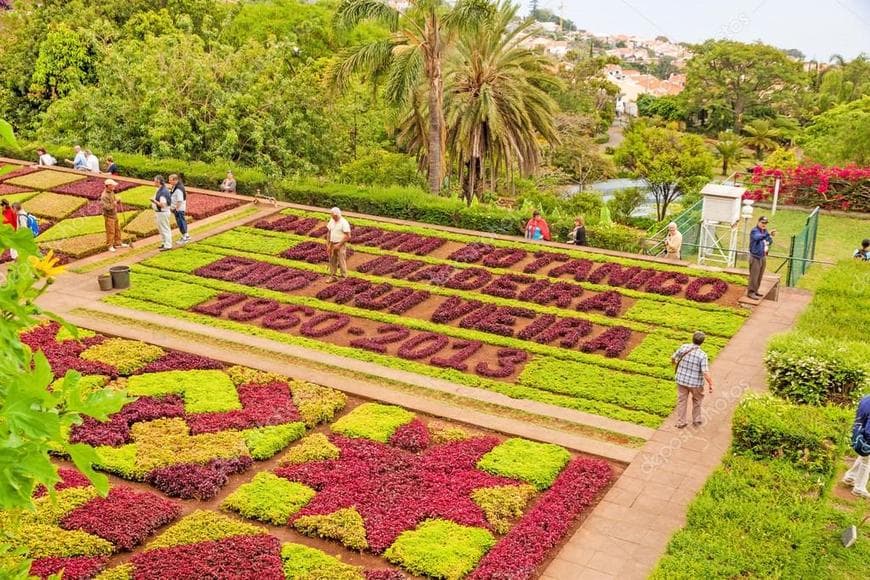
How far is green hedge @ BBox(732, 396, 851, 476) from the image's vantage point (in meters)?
9.90

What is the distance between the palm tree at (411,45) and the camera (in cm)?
2283

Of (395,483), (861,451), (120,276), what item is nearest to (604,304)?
(861,451)

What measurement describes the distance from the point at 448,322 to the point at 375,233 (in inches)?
239

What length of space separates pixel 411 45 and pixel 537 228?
Result: 270 inches

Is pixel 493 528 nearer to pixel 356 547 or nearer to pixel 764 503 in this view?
pixel 356 547

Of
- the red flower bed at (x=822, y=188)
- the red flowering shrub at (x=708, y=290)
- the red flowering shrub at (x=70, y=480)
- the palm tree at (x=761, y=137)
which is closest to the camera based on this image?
the red flowering shrub at (x=70, y=480)

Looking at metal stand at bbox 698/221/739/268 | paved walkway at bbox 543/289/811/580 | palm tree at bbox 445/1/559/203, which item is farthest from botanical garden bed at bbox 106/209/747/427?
palm tree at bbox 445/1/559/203

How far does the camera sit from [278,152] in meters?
31.0

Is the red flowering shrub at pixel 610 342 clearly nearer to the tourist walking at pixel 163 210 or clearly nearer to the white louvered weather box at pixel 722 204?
the white louvered weather box at pixel 722 204

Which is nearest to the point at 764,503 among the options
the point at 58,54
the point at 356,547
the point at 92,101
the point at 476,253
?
the point at 356,547

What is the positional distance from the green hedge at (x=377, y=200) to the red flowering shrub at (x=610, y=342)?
5.60m

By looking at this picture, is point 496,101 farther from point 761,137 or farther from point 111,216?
point 761,137

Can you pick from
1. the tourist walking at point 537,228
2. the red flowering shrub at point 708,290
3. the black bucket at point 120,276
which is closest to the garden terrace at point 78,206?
the black bucket at point 120,276

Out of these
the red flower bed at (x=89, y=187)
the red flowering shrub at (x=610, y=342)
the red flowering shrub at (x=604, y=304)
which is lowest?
the red flowering shrub at (x=610, y=342)
